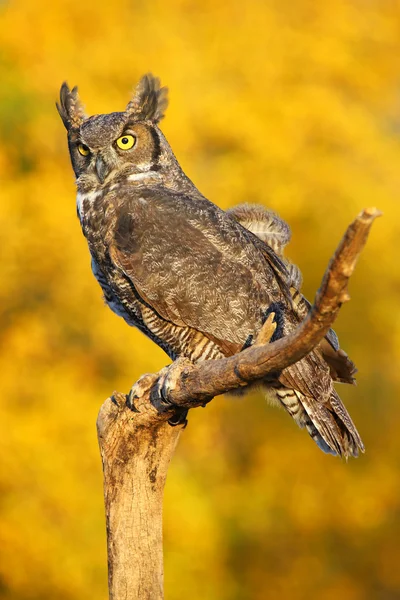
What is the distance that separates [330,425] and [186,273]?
0.87 metres

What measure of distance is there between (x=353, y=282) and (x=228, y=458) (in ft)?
6.65

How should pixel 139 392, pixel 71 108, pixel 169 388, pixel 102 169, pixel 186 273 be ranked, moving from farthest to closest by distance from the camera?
pixel 71 108 → pixel 102 169 → pixel 186 273 → pixel 139 392 → pixel 169 388

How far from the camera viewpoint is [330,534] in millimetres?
8047

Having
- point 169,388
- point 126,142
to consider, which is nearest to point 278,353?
point 169,388

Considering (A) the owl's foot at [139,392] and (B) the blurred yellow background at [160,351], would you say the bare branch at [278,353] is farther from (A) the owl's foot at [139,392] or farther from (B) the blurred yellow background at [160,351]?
(B) the blurred yellow background at [160,351]

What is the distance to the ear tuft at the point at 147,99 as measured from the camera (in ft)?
12.7

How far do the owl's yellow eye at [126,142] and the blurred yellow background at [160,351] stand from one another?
3.39 metres

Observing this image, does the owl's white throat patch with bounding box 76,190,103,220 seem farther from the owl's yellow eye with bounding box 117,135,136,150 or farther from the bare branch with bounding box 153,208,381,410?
the bare branch with bounding box 153,208,381,410

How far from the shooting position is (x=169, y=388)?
3.06 meters

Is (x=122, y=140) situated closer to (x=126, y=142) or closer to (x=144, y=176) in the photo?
(x=126, y=142)

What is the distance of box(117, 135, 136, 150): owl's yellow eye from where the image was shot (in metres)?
3.80

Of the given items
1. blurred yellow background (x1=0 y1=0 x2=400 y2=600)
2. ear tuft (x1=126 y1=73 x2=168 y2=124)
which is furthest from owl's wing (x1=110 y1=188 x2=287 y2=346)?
blurred yellow background (x1=0 y1=0 x2=400 y2=600)

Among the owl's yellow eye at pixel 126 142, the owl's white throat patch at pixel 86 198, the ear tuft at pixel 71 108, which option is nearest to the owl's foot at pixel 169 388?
the owl's white throat patch at pixel 86 198

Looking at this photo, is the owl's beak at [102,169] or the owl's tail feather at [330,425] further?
the owl's beak at [102,169]
